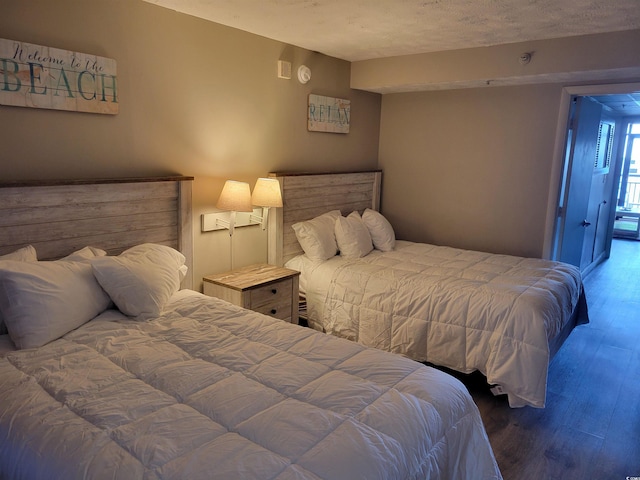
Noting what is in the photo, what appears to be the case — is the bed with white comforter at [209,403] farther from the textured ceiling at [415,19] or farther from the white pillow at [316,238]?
the textured ceiling at [415,19]

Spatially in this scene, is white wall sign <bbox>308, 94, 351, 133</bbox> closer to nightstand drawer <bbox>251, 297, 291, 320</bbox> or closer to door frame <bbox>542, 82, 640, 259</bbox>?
nightstand drawer <bbox>251, 297, 291, 320</bbox>

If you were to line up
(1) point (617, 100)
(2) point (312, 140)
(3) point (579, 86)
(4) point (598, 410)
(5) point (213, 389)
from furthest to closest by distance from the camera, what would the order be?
(1) point (617, 100) → (2) point (312, 140) → (3) point (579, 86) → (4) point (598, 410) → (5) point (213, 389)

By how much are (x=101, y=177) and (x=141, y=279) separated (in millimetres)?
710

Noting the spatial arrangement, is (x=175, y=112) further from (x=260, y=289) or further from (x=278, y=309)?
(x=278, y=309)

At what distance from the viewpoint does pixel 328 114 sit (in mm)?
4172

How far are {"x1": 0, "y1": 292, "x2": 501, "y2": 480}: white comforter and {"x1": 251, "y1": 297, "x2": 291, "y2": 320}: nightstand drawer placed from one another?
92 centimetres

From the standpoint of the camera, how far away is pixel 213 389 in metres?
1.64

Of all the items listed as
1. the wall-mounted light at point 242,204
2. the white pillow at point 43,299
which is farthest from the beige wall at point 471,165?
the white pillow at point 43,299

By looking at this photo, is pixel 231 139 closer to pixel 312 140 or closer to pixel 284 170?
pixel 284 170

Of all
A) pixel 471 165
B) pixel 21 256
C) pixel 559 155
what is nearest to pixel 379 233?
pixel 471 165

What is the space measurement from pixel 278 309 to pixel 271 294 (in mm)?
139

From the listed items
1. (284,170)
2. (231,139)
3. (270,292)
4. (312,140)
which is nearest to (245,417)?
(270,292)

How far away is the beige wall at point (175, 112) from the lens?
90.7 inches

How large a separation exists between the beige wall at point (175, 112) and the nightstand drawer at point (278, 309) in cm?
53
